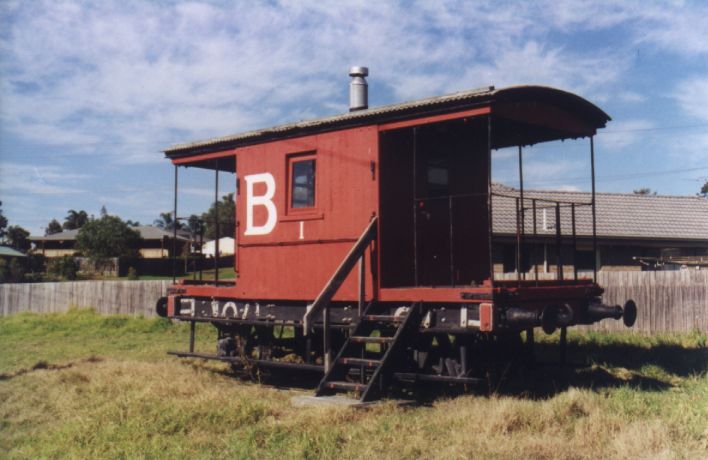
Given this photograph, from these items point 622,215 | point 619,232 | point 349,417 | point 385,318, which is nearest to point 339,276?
point 385,318

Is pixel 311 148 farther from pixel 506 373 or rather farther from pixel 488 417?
pixel 488 417

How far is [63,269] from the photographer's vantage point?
39.8 metres

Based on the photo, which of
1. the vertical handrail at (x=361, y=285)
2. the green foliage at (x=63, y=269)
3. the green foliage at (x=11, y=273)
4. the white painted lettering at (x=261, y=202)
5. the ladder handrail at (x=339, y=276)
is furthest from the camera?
the green foliage at (x=63, y=269)

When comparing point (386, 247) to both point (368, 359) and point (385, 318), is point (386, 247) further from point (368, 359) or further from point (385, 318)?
point (368, 359)

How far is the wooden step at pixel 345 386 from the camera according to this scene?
801 centimetres

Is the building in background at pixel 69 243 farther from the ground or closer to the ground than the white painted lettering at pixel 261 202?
farther from the ground

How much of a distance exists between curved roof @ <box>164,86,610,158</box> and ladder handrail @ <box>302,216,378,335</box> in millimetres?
1405

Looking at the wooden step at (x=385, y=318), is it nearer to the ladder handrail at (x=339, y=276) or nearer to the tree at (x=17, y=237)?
the ladder handrail at (x=339, y=276)

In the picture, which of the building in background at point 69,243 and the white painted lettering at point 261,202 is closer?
the white painted lettering at point 261,202

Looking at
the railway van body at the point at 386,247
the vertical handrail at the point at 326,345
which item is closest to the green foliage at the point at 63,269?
the railway van body at the point at 386,247

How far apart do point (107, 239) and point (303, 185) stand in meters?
41.6

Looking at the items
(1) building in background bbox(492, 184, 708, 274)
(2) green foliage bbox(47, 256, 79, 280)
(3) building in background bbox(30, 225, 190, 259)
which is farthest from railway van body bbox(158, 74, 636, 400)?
(3) building in background bbox(30, 225, 190, 259)

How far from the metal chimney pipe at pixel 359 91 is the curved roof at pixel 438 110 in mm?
1189

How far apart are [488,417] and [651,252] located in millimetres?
20105
